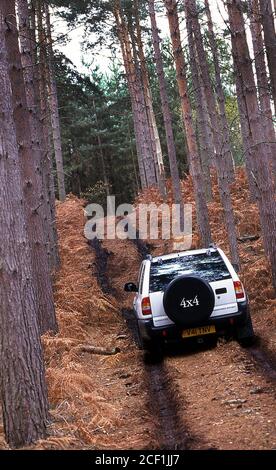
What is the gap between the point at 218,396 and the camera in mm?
7902

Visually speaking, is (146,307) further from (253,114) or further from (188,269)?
(253,114)

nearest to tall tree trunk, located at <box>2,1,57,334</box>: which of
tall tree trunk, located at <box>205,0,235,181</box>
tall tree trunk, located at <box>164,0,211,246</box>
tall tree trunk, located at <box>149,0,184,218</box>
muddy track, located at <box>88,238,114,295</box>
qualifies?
muddy track, located at <box>88,238,114,295</box>

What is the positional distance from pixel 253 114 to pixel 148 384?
22.0 ft

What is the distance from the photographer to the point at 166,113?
23.8 m

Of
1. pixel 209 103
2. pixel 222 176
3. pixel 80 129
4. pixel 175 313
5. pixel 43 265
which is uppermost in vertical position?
pixel 80 129

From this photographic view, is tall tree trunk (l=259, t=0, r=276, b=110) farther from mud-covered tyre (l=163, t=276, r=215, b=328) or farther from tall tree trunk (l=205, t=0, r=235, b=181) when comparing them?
mud-covered tyre (l=163, t=276, r=215, b=328)

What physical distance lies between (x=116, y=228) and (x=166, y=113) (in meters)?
7.09

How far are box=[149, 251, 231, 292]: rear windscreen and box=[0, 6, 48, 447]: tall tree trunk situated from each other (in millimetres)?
4034

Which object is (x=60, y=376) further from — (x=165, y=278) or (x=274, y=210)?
(x=274, y=210)

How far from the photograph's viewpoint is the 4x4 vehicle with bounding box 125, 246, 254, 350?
9.71 metres

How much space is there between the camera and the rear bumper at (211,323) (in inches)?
393

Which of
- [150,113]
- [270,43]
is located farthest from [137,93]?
[270,43]

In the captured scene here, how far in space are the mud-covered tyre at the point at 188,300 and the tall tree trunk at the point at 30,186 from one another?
11.3ft

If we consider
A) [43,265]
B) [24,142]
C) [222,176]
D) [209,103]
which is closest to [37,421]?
[43,265]
